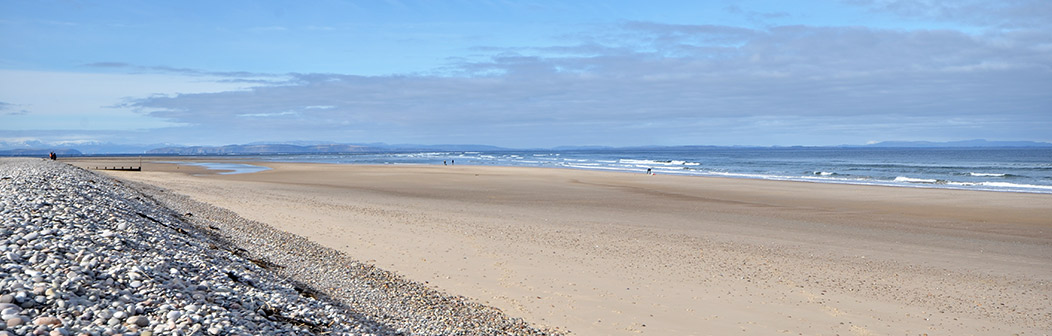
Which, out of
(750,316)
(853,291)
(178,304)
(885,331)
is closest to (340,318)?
(178,304)

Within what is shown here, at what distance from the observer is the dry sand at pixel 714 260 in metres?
7.03

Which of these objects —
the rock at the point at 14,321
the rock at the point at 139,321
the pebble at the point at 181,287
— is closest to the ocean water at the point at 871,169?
the pebble at the point at 181,287

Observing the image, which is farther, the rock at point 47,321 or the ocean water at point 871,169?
the ocean water at point 871,169

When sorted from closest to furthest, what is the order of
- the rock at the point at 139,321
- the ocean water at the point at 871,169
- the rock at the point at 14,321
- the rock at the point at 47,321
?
the rock at the point at 14,321 < the rock at the point at 47,321 < the rock at the point at 139,321 < the ocean water at the point at 871,169

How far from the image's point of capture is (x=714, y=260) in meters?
10.1

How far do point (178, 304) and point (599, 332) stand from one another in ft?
12.5

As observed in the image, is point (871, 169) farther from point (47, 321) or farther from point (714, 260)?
point (47, 321)

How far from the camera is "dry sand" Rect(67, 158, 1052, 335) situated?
23.1ft

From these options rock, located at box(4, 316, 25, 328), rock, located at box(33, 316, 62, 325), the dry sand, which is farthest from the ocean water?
rock, located at box(4, 316, 25, 328)

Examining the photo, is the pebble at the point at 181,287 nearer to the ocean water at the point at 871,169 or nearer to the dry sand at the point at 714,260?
the dry sand at the point at 714,260

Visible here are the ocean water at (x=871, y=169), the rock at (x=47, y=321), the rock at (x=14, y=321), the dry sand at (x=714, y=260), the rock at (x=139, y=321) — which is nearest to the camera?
the rock at (x=14, y=321)

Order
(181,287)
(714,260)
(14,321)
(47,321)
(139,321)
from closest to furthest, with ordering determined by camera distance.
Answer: (14,321), (47,321), (139,321), (181,287), (714,260)

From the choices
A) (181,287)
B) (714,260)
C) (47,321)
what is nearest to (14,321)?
(47,321)

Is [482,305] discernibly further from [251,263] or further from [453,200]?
[453,200]
